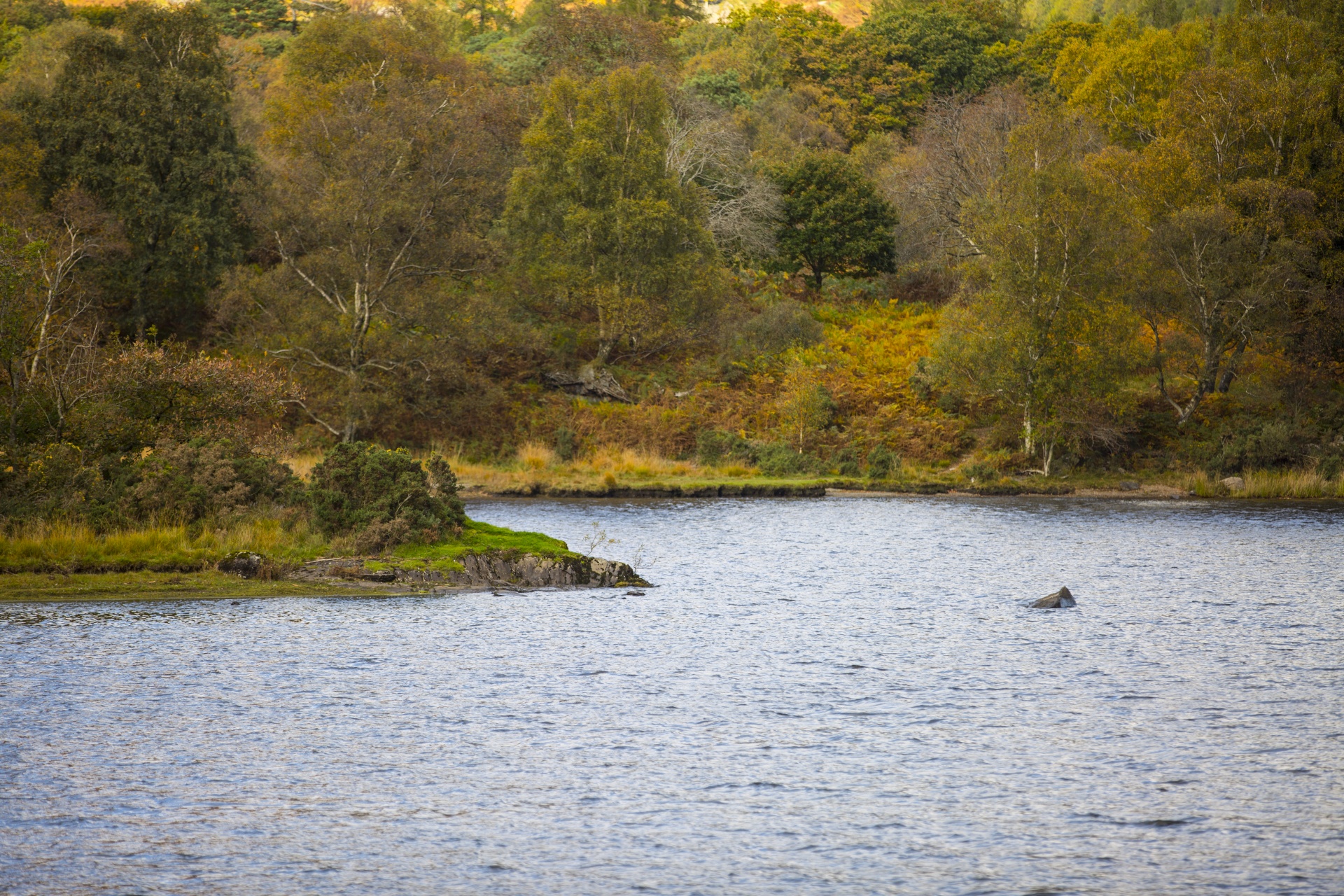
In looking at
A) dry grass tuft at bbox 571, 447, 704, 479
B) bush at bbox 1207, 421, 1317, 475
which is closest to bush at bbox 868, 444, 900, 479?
dry grass tuft at bbox 571, 447, 704, 479

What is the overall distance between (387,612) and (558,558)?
15.4 feet

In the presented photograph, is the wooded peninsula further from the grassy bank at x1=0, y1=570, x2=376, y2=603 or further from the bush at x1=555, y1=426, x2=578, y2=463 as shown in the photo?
the grassy bank at x1=0, y1=570, x2=376, y2=603

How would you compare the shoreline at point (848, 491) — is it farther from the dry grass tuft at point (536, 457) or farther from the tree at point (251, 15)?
the tree at point (251, 15)

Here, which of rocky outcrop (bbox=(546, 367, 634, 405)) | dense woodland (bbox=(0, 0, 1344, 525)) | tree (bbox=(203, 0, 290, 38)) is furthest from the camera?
tree (bbox=(203, 0, 290, 38))

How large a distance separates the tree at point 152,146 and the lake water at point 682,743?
39.9 metres

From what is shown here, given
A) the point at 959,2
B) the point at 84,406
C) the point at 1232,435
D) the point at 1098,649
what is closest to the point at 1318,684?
the point at 1098,649

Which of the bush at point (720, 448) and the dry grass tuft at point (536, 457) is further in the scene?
the bush at point (720, 448)

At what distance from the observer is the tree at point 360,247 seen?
56.4 m

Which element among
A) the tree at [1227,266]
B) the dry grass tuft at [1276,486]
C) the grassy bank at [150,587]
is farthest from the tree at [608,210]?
the grassy bank at [150,587]

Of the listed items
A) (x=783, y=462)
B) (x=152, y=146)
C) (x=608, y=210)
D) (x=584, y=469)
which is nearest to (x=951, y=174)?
(x=608, y=210)

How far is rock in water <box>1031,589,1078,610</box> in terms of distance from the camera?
26656mm

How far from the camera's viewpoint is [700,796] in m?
14.0

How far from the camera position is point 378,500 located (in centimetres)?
2777

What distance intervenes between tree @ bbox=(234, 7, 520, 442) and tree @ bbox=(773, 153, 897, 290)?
22157 mm
